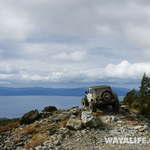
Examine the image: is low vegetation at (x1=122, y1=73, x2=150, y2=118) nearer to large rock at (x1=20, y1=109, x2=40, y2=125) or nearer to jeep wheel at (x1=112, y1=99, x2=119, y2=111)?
jeep wheel at (x1=112, y1=99, x2=119, y2=111)

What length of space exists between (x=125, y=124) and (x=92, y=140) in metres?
4.84

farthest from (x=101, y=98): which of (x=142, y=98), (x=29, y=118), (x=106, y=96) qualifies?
(x=142, y=98)

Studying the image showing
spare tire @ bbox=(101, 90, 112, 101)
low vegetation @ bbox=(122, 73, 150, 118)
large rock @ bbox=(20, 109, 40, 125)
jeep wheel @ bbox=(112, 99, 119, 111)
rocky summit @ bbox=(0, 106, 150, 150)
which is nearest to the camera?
rocky summit @ bbox=(0, 106, 150, 150)

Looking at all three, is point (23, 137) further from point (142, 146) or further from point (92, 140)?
point (142, 146)

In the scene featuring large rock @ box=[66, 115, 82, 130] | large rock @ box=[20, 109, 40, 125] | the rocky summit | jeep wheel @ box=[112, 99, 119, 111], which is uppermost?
jeep wheel @ box=[112, 99, 119, 111]

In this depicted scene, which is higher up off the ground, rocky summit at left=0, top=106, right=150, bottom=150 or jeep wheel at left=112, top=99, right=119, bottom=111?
jeep wheel at left=112, top=99, right=119, bottom=111

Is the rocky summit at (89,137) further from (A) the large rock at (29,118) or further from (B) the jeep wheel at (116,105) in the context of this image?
(A) the large rock at (29,118)

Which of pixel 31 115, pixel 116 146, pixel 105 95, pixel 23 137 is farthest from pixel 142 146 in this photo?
pixel 31 115

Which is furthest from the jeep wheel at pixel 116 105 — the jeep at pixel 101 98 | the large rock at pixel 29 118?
the large rock at pixel 29 118

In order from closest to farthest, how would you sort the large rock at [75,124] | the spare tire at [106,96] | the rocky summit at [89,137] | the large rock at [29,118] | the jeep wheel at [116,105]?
the rocky summit at [89,137] < the large rock at [75,124] < the spare tire at [106,96] < the jeep wheel at [116,105] < the large rock at [29,118]

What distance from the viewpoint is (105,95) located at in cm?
A: 1494

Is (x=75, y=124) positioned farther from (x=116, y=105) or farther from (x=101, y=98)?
(x=116, y=105)

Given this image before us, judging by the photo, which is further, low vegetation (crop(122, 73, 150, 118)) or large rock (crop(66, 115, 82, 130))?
low vegetation (crop(122, 73, 150, 118))

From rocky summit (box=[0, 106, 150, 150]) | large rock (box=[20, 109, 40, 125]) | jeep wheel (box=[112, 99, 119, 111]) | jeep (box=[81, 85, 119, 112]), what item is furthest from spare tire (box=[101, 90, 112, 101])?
large rock (box=[20, 109, 40, 125])
